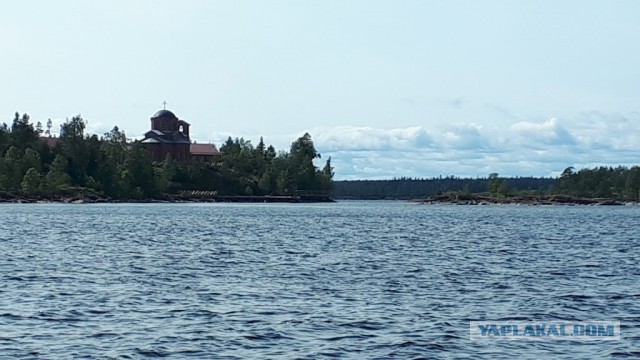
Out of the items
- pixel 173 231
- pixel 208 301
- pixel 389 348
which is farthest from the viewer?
pixel 173 231

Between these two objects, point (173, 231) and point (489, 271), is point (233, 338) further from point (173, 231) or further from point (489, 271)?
point (173, 231)

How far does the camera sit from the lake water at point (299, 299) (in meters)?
27.8

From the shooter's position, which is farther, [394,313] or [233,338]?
[394,313]

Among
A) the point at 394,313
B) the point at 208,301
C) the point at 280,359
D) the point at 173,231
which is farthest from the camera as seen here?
the point at 173,231

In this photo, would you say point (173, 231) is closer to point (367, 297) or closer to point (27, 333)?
point (367, 297)

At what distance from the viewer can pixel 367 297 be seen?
124 feet

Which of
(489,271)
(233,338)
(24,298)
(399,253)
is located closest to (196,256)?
(399,253)

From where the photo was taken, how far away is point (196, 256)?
5794cm

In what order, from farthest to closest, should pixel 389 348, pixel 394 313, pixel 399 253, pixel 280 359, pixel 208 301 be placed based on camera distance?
pixel 399 253, pixel 208 301, pixel 394 313, pixel 389 348, pixel 280 359

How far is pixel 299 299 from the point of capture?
37156 millimetres

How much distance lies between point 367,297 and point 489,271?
1341cm

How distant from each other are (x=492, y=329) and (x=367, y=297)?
7912mm

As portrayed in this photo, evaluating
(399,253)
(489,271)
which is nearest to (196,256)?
(399,253)

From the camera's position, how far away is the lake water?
27766mm
